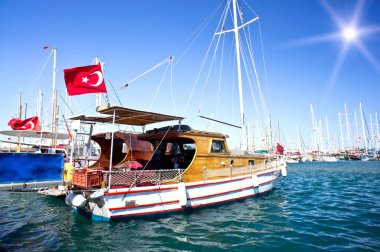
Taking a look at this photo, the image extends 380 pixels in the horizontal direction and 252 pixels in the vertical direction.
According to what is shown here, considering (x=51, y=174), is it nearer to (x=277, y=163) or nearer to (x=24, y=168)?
(x=24, y=168)

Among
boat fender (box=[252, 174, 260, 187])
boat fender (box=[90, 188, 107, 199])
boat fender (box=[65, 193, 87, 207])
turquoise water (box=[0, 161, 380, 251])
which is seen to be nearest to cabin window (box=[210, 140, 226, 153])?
boat fender (box=[252, 174, 260, 187])

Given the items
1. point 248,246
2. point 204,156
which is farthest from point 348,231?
point 204,156

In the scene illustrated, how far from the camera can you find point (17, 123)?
18453mm

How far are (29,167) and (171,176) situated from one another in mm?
5826

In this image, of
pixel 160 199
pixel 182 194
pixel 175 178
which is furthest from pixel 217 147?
pixel 160 199

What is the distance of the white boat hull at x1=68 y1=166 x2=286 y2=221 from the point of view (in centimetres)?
906

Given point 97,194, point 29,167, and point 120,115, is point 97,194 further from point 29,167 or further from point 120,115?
point 120,115

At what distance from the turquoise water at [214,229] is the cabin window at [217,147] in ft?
9.26

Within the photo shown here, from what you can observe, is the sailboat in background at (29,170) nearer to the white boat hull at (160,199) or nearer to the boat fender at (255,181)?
the white boat hull at (160,199)

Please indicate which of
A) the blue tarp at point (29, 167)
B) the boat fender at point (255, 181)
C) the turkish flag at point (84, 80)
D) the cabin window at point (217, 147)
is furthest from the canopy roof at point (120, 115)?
the boat fender at point (255, 181)

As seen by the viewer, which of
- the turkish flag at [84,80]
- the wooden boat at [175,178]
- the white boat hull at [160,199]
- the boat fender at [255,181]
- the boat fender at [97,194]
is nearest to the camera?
the boat fender at [97,194]

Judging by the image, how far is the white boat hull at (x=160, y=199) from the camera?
9062mm

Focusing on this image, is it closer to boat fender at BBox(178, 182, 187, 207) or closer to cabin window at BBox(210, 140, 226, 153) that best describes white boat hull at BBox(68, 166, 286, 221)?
boat fender at BBox(178, 182, 187, 207)

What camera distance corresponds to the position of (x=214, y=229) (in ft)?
27.5
